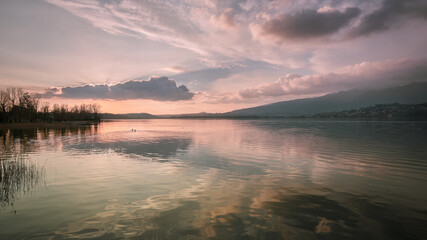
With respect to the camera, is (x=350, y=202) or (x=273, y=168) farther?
(x=273, y=168)

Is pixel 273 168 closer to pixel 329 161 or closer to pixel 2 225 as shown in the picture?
pixel 329 161

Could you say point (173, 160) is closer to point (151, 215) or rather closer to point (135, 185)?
point (135, 185)

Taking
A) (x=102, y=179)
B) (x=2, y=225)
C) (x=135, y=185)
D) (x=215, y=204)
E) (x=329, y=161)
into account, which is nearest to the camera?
(x=2, y=225)

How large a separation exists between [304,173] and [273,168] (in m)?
3.62

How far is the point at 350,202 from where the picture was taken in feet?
52.3

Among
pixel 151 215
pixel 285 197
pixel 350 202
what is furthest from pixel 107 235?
pixel 350 202

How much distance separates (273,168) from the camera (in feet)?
87.8

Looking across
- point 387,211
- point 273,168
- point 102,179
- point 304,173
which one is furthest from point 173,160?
point 387,211

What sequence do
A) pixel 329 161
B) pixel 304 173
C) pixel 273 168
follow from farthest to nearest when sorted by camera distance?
1. pixel 329 161
2. pixel 273 168
3. pixel 304 173

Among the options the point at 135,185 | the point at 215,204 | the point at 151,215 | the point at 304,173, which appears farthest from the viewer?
the point at 304,173

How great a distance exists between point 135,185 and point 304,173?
17.5 metres

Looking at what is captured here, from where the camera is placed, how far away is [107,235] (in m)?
11.2

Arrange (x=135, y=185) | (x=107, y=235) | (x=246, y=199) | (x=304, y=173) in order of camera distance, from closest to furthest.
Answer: (x=107, y=235) → (x=246, y=199) → (x=135, y=185) → (x=304, y=173)

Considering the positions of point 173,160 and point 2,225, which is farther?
point 173,160
